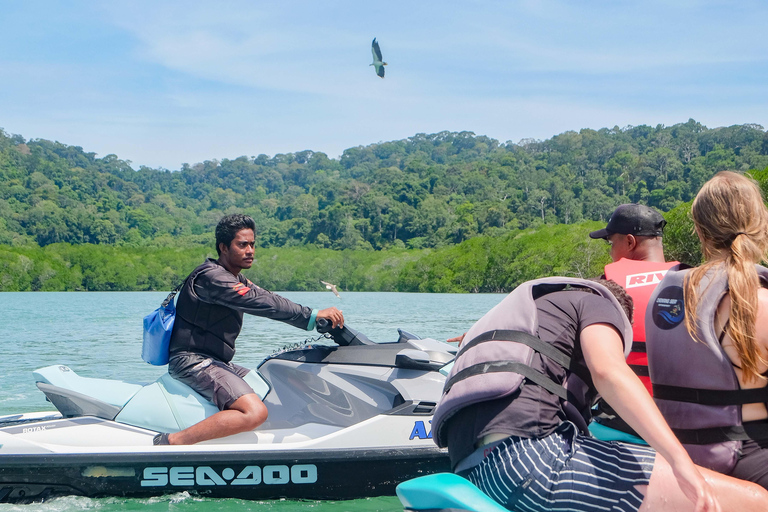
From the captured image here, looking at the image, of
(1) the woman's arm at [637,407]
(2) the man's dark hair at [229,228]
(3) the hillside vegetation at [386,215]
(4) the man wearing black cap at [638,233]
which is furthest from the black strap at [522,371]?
(3) the hillside vegetation at [386,215]

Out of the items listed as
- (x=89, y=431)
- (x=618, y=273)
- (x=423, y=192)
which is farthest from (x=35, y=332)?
(x=423, y=192)

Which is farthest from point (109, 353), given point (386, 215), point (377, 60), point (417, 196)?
point (417, 196)

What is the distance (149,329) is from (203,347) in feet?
1.07

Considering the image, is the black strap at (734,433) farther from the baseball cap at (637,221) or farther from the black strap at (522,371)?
the baseball cap at (637,221)

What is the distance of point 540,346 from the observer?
1827 millimetres

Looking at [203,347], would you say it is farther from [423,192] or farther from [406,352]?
[423,192]

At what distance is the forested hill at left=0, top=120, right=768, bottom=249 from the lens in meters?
87.6

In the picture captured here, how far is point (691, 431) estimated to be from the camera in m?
1.84

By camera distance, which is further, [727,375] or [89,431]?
[89,431]

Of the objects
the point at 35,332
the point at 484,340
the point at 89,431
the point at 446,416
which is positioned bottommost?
the point at 35,332

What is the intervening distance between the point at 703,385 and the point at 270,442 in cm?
278

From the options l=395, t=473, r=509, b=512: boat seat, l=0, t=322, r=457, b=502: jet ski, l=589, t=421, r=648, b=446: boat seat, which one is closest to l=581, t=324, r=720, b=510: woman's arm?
l=395, t=473, r=509, b=512: boat seat

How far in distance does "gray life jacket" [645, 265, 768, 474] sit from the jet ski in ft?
7.46

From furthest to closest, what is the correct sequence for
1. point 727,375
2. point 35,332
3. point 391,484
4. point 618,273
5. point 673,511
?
1. point 35,332
2. point 391,484
3. point 618,273
4. point 727,375
5. point 673,511
